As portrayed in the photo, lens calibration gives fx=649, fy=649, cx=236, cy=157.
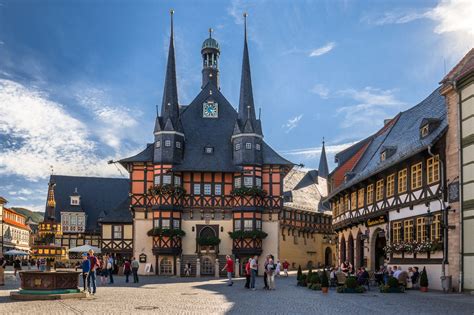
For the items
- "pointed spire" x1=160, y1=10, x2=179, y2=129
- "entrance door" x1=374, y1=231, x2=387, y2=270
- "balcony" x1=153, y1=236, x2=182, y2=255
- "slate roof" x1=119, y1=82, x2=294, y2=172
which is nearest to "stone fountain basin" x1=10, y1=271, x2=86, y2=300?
"entrance door" x1=374, y1=231, x2=387, y2=270

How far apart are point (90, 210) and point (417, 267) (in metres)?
60.4

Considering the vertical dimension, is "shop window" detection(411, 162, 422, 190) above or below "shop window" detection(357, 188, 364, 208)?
above

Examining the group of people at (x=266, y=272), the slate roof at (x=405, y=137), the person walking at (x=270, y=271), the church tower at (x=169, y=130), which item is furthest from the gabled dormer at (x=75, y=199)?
the person walking at (x=270, y=271)

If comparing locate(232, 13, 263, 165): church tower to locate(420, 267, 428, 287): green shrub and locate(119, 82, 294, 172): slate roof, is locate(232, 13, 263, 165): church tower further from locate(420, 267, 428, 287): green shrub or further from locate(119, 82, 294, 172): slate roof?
locate(420, 267, 428, 287): green shrub

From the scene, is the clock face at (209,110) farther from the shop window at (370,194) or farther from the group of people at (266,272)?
the group of people at (266,272)

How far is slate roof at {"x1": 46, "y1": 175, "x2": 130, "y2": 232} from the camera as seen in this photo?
84000mm

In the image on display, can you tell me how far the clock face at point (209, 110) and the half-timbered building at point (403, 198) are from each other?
15.7 meters

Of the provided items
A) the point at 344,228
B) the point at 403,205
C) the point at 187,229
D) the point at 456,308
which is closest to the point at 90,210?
the point at 187,229

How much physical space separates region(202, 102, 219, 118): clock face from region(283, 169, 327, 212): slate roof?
19.3 meters

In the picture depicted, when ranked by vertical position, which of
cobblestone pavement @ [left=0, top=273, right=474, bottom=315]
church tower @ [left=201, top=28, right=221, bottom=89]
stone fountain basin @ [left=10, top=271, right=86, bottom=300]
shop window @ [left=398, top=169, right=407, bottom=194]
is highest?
church tower @ [left=201, top=28, right=221, bottom=89]

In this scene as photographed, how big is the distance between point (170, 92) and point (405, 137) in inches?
1037

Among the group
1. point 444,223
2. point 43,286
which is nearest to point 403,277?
point 444,223

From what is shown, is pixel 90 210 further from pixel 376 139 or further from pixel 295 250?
pixel 376 139

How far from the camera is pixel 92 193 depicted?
86.4 meters
